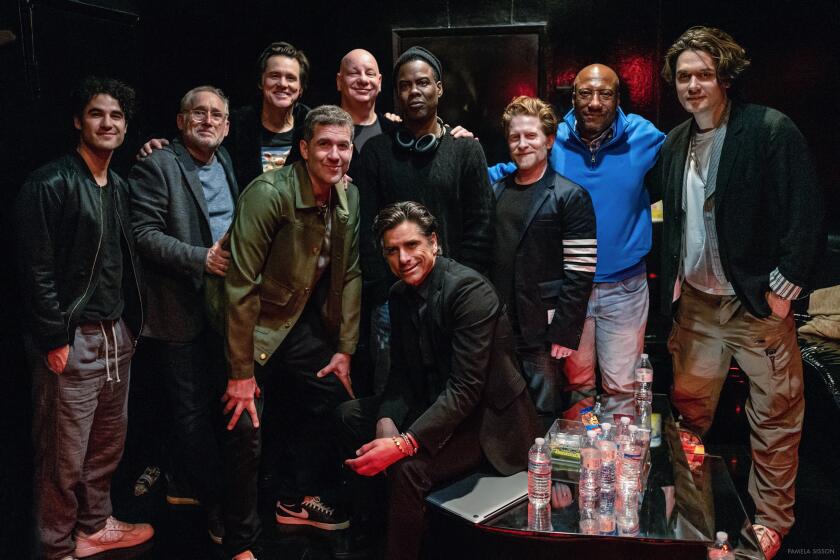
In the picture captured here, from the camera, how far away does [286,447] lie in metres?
4.03

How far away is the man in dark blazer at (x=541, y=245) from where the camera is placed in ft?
11.8

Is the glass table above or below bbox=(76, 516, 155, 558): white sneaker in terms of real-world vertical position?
above

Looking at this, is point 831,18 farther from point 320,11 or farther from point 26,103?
point 26,103

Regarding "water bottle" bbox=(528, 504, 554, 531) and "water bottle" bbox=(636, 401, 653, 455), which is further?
"water bottle" bbox=(636, 401, 653, 455)

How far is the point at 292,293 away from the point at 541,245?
1.18 meters

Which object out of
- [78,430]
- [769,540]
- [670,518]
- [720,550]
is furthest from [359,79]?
[769,540]

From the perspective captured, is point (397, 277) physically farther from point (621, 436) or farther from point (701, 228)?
point (701, 228)

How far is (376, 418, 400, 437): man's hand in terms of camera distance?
306 cm

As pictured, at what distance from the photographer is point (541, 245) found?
361 centimetres

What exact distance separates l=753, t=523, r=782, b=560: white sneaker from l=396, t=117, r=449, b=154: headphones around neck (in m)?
2.25

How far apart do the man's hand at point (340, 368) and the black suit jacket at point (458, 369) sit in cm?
39

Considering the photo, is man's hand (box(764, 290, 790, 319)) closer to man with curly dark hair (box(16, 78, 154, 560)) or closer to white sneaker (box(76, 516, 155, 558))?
man with curly dark hair (box(16, 78, 154, 560))

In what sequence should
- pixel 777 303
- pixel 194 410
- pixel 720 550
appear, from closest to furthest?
pixel 720 550 → pixel 777 303 → pixel 194 410

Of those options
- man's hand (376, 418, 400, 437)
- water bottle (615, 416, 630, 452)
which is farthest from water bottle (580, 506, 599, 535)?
man's hand (376, 418, 400, 437)
